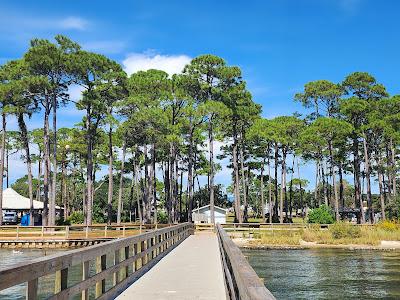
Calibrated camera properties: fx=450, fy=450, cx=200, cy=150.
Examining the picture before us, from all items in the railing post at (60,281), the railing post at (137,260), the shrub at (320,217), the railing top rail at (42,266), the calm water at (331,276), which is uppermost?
the railing top rail at (42,266)

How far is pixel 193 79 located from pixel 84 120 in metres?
11.5

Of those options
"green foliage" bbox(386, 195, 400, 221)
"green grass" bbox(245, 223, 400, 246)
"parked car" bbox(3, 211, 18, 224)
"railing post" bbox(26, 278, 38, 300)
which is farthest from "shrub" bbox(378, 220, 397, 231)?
"parked car" bbox(3, 211, 18, 224)

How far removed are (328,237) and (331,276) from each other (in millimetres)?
16118

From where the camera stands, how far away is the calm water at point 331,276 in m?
13.1

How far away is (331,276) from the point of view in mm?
16578

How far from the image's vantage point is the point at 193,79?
137 ft

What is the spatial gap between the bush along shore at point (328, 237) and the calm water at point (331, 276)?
628 centimetres

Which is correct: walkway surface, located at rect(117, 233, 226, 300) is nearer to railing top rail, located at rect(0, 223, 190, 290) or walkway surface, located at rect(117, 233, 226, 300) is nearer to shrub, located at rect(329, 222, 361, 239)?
railing top rail, located at rect(0, 223, 190, 290)

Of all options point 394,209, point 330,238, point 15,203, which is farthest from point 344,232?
point 15,203

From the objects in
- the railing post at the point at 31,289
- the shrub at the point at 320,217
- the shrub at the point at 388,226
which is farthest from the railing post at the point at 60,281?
the shrub at the point at 320,217

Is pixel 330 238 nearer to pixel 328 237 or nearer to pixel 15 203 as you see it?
pixel 328 237

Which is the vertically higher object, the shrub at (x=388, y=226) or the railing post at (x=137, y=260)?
the railing post at (x=137, y=260)

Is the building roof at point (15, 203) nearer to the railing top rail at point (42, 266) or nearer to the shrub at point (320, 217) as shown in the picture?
the shrub at point (320, 217)

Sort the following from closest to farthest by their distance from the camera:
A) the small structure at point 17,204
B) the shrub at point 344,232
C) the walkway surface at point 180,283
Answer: the walkway surface at point 180,283 → the shrub at point 344,232 → the small structure at point 17,204
